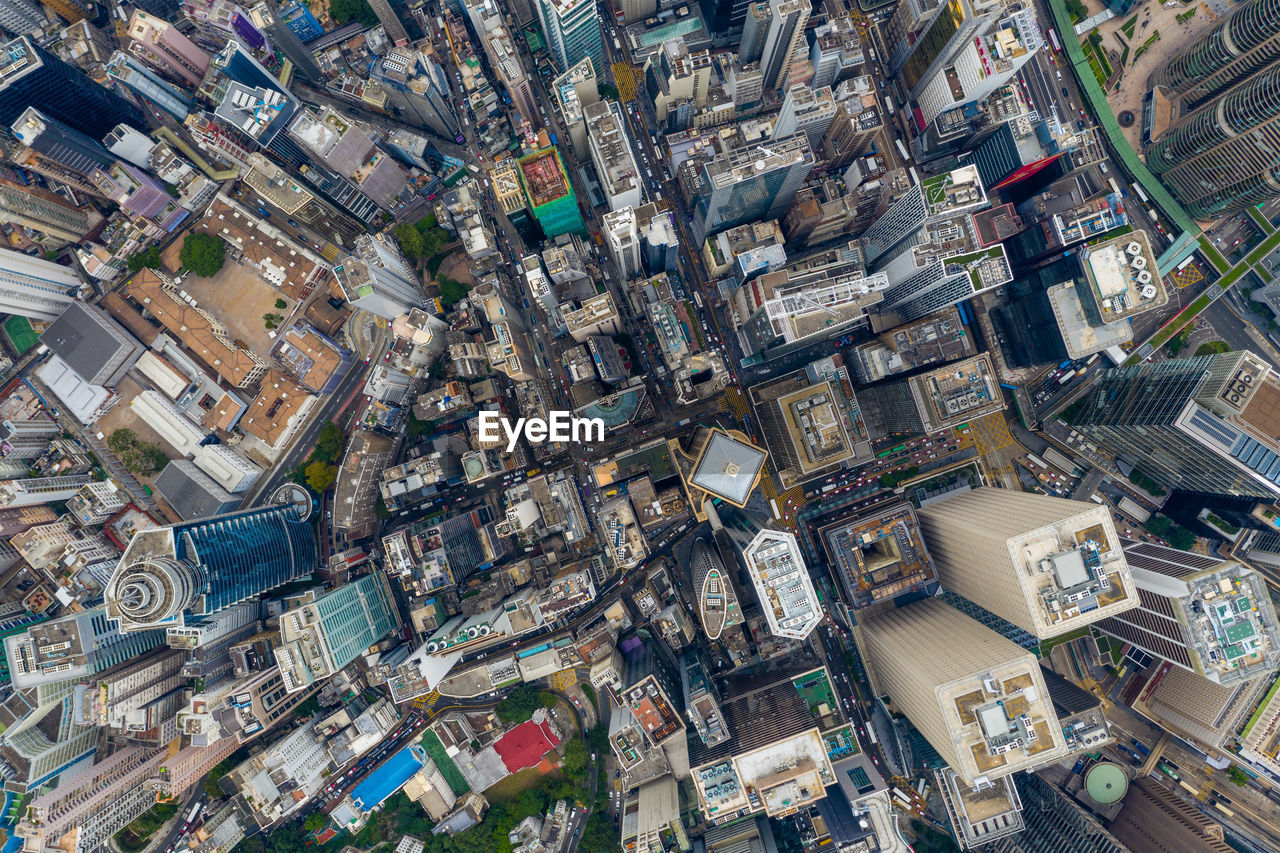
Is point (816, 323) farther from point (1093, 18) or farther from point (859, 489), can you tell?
point (1093, 18)

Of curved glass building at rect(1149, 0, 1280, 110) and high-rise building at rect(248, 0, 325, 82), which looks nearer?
curved glass building at rect(1149, 0, 1280, 110)

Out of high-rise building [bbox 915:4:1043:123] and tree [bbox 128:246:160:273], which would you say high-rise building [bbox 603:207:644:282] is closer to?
high-rise building [bbox 915:4:1043:123]

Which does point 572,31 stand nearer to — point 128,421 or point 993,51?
point 993,51

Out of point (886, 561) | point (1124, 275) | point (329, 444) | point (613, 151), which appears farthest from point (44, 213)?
point (1124, 275)

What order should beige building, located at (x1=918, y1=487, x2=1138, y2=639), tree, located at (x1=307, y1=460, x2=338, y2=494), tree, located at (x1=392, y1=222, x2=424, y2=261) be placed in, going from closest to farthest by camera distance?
beige building, located at (x1=918, y1=487, x2=1138, y2=639), tree, located at (x1=392, y1=222, x2=424, y2=261), tree, located at (x1=307, y1=460, x2=338, y2=494)

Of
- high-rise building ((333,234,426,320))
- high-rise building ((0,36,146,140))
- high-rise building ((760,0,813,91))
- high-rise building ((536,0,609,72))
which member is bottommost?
high-rise building ((333,234,426,320))

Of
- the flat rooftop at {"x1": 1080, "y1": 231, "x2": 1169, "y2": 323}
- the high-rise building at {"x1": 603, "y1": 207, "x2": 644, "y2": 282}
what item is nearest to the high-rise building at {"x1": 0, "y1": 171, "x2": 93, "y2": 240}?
the high-rise building at {"x1": 603, "y1": 207, "x2": 644, "y2": 282}

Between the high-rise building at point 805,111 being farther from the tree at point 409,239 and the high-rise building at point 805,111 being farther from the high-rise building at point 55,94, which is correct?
the high-rise building at point 55,94

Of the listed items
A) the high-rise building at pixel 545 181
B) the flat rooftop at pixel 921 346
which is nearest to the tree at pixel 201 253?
the high-rise building at pixel 545 181
